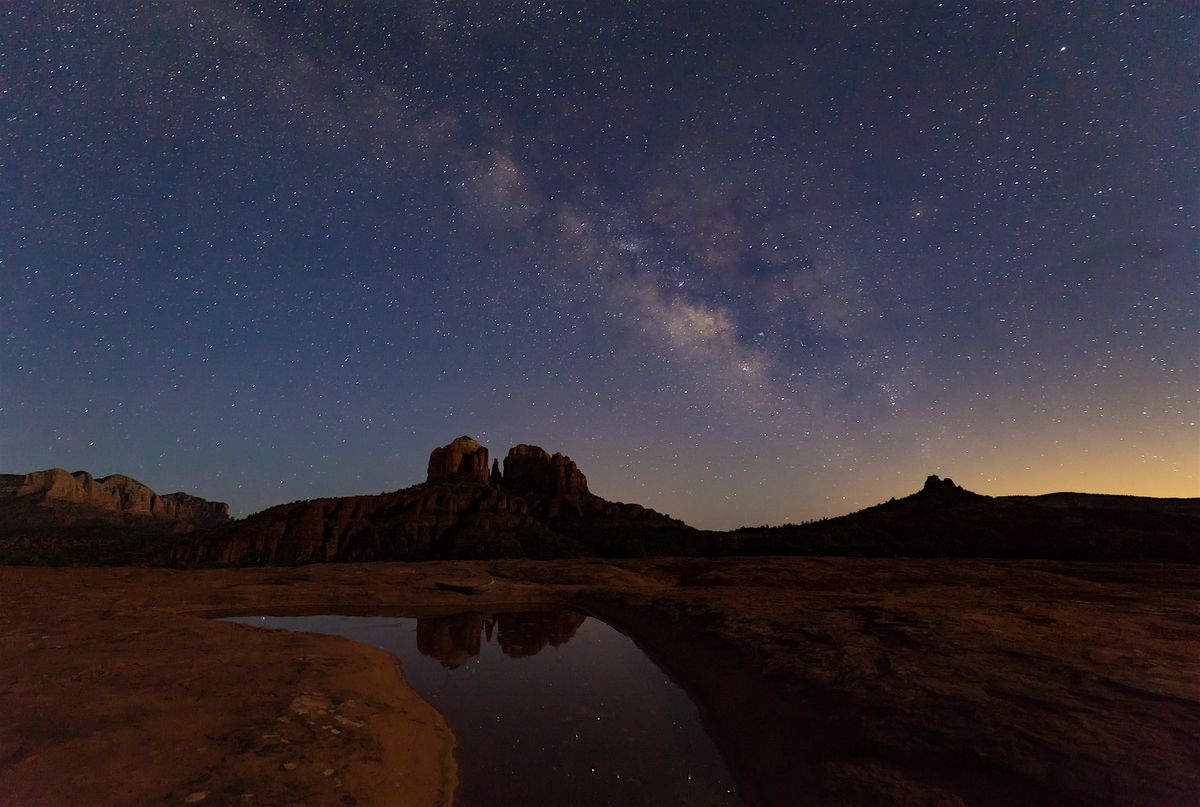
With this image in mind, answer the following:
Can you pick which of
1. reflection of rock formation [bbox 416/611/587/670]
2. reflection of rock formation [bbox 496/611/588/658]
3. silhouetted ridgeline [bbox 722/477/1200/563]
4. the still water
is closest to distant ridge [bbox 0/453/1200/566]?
silhouetted ridgeline [bbox 722/477/1200/563]

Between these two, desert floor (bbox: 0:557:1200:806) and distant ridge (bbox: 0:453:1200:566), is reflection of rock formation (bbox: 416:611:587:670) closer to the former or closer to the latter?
desert floor (bbox: 0:557:1200:806)

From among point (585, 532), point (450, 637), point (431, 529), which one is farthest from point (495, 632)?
point (585, 532)

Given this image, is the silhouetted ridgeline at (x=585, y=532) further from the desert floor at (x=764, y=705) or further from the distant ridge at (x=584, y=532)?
the desert floor at (x=764, y=705)

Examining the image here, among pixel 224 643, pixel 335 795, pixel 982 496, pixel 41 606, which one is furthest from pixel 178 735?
pixel 982 496

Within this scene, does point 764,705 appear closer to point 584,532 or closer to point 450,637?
point 450,637

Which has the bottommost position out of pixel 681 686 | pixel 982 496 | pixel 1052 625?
pixel 681 686

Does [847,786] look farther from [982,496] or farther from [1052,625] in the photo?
[982,496]

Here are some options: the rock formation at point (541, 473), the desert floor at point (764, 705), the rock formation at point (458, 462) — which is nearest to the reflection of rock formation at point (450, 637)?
the desert floor at point (764, 705)
